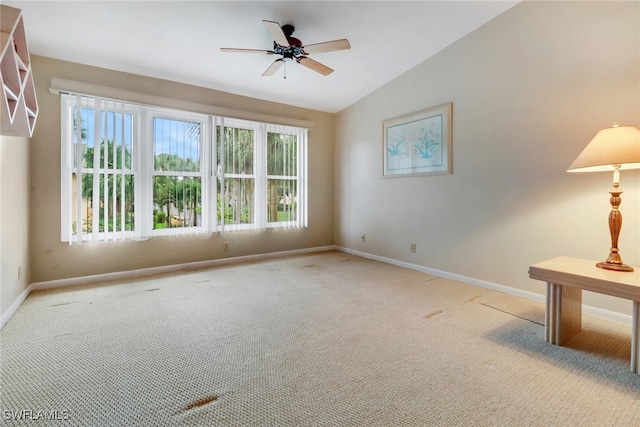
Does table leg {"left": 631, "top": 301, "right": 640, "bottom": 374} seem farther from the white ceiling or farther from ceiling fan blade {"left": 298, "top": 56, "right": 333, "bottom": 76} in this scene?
ceiling fan blade {"left": 298, "top": 56, "right": 333, "bottom": 76}

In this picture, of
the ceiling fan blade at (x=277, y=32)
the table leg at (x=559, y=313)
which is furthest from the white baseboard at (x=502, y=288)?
the ceiling fan blade at (x=277, y=32)

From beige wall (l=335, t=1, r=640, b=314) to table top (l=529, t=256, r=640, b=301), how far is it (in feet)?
2.37

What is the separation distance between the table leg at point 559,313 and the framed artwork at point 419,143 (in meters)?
1.85

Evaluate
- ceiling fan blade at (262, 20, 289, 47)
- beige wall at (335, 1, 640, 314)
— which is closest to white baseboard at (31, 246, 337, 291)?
beige wall at (335, 1, 640, 314)

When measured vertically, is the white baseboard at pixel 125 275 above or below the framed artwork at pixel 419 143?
below

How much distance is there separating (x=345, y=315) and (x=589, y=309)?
2.19 metres

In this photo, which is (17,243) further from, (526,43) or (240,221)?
(526,43)

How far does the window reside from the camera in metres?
3.28

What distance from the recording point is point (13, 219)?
2.57 m

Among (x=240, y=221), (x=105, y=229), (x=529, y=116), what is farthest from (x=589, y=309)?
(x=105, y=229)

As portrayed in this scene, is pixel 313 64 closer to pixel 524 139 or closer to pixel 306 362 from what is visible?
pixel 524 139

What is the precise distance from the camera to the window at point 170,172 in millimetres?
3283

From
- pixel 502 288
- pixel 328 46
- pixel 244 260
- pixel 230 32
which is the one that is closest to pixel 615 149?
pixel 502 288

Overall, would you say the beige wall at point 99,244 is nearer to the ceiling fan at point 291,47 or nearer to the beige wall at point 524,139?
the ceiling fan at point 291,47
